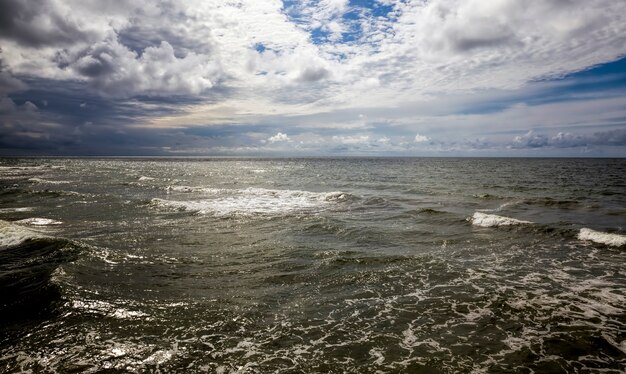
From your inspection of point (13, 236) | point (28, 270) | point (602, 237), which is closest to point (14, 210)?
point (13, 236)

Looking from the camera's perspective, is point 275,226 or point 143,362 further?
point 275,226

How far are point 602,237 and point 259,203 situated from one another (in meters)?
22.6

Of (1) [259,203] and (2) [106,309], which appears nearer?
(2) [106,309]

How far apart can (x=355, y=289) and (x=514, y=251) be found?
875 centimetres

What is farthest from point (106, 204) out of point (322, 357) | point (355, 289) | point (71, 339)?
point (322, 357)

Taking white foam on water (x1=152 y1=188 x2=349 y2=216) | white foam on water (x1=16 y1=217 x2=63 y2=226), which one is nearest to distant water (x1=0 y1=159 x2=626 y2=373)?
white foam on water (x1=16 y1=217 x2=63 y2=226)

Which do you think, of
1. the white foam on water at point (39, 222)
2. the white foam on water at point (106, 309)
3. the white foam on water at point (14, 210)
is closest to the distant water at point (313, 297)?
the white foam on water at point (106, 309)

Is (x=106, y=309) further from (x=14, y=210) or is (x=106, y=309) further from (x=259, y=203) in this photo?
(x=14, y=210)

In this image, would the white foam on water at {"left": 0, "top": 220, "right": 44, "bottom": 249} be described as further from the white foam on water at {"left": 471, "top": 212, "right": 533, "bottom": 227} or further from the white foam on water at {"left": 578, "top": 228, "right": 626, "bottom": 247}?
the white foam on water at {"left": 578, "top": 228, "right": 626, "bottom": 247}

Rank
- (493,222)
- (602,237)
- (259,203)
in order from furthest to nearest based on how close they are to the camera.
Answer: (259,203), (493,222), (602,237)

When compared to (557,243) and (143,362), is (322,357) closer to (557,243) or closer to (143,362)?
(143,362)

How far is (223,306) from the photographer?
879 cm

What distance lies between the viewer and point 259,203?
94.2ft

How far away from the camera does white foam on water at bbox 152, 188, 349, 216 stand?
80.6 ft
